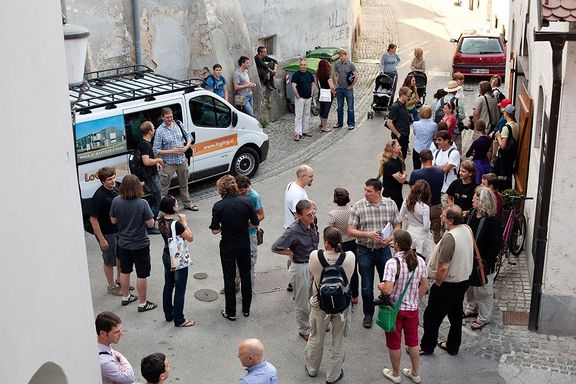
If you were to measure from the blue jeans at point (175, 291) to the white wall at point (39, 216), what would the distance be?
2.90 m

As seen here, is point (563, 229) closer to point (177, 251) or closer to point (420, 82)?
point (177, 251)

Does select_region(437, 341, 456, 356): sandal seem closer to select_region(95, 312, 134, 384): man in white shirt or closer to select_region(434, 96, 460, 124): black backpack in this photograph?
select_region(95, 312, 134, 384): man in white shirt

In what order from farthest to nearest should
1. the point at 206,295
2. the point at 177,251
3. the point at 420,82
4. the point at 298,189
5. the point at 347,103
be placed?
the point at 420,82
the point at 347,103
the point at 206,295
the point at 298,189
the point at 177,251

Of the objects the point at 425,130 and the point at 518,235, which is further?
the point at 425,130

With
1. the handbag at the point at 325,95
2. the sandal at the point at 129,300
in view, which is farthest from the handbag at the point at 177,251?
the handbag at the point at 325,95

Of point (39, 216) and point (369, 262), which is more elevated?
point (39, 216)

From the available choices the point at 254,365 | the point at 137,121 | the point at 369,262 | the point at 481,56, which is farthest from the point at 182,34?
the point at 254,365

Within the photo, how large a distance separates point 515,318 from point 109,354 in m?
5.24

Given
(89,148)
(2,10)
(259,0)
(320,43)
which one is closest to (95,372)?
(2,10)

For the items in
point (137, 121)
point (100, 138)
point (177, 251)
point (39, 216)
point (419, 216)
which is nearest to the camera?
point (39, 216)

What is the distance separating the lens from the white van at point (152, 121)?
42.2 feet

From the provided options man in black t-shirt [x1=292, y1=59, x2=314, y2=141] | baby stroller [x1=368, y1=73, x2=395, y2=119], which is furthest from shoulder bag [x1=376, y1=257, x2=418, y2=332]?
baby stroller [x1=368, y1=73, x2=395, y2=119]

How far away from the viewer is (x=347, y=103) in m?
18.7

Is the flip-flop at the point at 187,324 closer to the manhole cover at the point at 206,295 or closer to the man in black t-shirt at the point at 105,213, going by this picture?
the manhole cover at the point at 206,295
